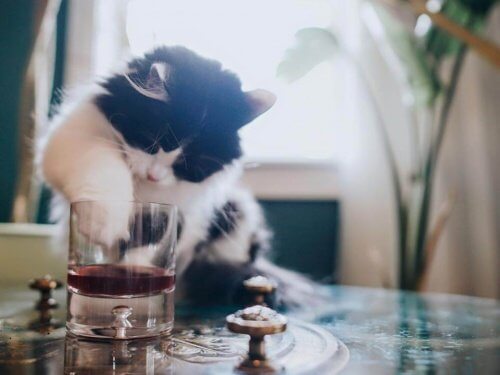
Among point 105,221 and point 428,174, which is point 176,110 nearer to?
point 105,221

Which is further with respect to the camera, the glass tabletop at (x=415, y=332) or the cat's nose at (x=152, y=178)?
the cat's nose at (x=152, y=178)

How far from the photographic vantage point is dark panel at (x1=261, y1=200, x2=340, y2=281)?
159cm

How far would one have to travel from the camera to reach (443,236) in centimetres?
149

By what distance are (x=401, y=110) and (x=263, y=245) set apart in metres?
0.87

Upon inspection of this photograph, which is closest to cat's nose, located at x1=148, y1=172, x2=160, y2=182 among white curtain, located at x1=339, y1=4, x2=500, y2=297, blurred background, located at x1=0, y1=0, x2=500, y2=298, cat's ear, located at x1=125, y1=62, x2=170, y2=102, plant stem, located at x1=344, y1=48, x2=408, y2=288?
cat's ear, located at x1=125, y1=62, x2=170, y2=102

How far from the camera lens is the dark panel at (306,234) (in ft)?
5.23

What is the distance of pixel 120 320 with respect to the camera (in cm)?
51

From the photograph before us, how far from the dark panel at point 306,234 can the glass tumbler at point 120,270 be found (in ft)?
3.47

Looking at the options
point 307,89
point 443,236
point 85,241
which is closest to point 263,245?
point 85,241

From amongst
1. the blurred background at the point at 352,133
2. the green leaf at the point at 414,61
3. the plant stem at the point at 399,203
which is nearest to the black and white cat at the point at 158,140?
the blurred background at the point at 352,133

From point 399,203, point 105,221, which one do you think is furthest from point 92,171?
point 399,203

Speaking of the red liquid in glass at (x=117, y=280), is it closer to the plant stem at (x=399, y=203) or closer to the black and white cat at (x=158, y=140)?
the black and white cat at (x=158, y=140)

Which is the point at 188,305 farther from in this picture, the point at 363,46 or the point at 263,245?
the point at 363,46

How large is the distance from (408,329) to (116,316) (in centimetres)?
36
